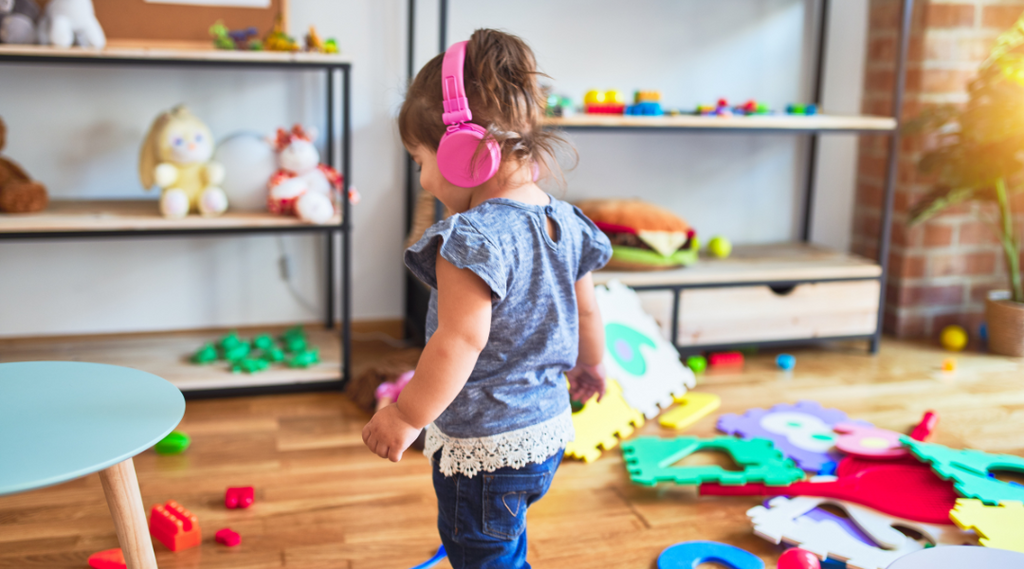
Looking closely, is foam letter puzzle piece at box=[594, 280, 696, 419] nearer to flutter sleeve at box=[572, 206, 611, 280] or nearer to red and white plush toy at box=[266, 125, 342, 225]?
red and white plush toy at box=[266, 125, 342, 225]

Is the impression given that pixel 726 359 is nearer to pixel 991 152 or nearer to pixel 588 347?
pixel 991 152

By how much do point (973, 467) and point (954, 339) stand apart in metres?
1.02

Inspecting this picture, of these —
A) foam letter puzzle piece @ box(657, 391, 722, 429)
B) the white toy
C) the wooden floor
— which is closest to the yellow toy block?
the wooden floor

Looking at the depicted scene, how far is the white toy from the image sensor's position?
65.7 inches

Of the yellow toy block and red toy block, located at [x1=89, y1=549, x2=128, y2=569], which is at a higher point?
the yellow toy block

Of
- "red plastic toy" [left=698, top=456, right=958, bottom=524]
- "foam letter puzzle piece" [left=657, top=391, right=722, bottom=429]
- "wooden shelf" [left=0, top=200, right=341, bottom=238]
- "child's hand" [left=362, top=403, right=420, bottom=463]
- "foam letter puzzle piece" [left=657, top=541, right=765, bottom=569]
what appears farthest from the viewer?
"foam letter puzzle piece" [left=657, top=391, right=722, bottom=429]

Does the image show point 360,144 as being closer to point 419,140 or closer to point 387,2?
point 387,2

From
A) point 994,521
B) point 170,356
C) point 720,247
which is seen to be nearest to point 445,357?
point 994,521

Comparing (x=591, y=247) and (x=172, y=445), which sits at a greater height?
(x=591, y=247)

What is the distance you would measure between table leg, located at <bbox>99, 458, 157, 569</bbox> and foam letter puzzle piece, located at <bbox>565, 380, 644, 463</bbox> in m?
0.86

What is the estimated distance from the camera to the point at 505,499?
972mm

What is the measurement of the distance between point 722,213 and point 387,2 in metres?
1.22

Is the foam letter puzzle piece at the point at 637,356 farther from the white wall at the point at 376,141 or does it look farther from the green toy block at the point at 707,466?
the white wall at the point at 376,141

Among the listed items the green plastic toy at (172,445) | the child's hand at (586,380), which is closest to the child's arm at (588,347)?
the child's hand at (586,380)
